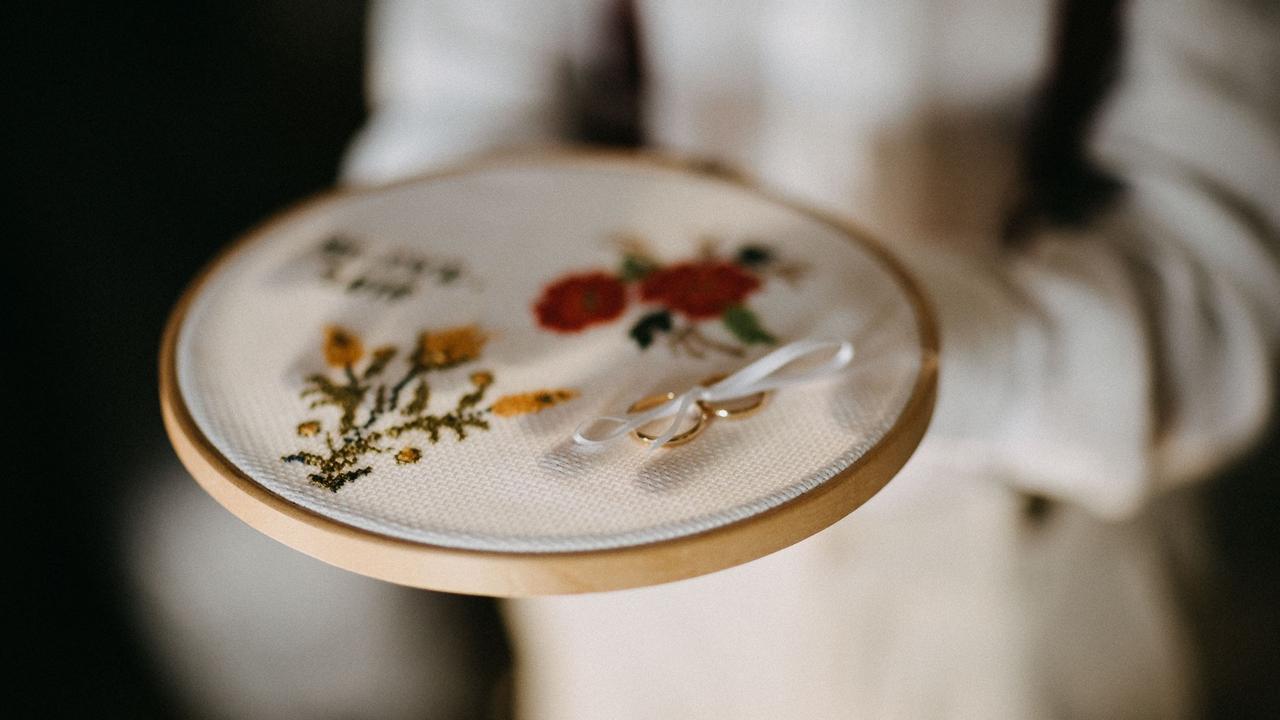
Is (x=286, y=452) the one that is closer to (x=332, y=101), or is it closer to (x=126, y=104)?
(x=126, y=104)

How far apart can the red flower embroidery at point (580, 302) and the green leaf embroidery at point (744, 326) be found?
0.05 metres

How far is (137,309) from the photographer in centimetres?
81

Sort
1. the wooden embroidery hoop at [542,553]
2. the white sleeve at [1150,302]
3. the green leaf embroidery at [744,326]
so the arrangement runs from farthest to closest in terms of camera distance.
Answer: the white sleeve at [1150,302]
the green leaf embroidery at [744,326]
the wooden embroidery hoop at [542,553]

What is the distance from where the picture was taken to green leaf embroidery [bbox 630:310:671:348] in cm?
40

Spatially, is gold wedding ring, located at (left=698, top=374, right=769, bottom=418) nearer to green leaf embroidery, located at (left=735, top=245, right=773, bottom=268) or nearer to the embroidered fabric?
the embroidered fabric

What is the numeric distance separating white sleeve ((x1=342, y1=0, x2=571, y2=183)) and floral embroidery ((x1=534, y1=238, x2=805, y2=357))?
0.74 ft

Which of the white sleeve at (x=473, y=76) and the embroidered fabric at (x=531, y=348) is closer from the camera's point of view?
the embroidered fabric at (x=531, y=348)

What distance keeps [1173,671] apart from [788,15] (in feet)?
2.01

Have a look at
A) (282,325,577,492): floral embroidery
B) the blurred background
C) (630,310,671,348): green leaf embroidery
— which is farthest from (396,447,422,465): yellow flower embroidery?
the blurred background

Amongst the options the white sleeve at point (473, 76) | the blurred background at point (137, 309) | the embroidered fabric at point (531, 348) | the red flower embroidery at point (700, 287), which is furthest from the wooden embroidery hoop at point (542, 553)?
the blurred background at point (137, 309)

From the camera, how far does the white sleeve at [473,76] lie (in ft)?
2.06

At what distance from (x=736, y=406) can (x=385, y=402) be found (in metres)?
0.15

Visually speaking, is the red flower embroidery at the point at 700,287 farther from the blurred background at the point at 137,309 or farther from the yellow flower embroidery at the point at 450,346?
the blurred background at the point at 137,309

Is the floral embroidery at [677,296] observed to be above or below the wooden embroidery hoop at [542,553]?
above
